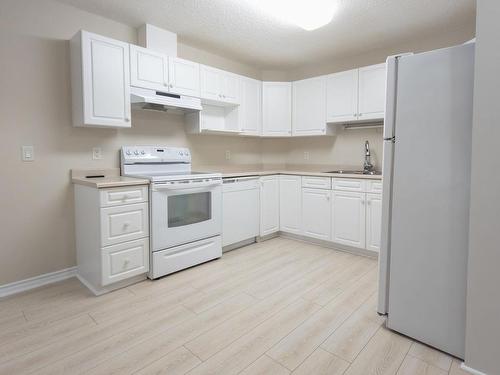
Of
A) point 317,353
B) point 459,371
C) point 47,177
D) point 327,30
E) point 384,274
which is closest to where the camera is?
point 459,371

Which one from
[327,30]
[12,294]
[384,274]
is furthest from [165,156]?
[384,274]

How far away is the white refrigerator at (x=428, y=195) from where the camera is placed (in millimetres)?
1570

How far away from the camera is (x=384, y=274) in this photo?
74.6 inches

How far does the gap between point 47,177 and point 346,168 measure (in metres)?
3.32

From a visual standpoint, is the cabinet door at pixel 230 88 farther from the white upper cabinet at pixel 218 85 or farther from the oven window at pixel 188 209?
the oven window at pixel 188 209

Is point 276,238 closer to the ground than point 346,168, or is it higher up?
closer to the ground

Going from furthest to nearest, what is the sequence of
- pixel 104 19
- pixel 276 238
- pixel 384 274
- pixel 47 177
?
pixel 276 238, pixel 104 19, pixel 47 177, pixel 384 274

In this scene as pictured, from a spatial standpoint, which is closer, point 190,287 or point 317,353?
point 317,353

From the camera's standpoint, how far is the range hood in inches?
109

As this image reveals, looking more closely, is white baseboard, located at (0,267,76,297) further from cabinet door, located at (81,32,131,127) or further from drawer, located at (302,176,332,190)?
drawer, located at (302,176,332,190)

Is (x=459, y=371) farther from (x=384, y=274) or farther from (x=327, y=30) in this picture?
(x=327, y=30)

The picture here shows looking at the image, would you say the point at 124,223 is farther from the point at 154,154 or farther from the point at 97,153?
the point at 154,154

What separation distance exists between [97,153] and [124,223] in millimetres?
831

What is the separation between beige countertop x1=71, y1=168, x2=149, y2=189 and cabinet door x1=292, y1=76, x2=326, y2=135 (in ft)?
7.64
